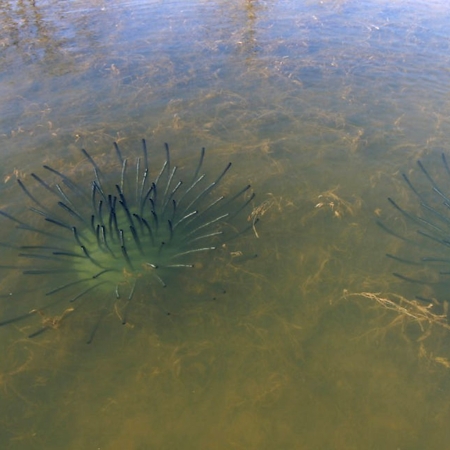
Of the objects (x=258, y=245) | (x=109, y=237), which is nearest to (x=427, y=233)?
(x=258, y=245)

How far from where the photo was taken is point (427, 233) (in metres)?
4.60

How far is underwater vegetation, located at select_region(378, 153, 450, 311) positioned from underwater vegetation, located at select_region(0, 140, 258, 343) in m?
1.73

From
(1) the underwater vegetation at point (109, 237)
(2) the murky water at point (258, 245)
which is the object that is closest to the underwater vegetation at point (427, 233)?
(2) the murky water at point (258, 245)

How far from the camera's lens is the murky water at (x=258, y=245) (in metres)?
3.28

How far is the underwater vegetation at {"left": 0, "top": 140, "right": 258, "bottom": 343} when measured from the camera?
404cm

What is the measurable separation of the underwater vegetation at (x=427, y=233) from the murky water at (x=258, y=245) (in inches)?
1.5

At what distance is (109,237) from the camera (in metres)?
4.58

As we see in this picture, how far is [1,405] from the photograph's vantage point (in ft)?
11.0

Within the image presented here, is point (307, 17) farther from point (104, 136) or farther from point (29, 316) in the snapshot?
point (29, 316)

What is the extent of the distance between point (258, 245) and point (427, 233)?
1935 mm

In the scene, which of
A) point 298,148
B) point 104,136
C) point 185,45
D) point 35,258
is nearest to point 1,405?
point 35,258

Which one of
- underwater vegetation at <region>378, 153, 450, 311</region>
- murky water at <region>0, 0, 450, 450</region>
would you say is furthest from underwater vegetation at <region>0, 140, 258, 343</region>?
underwater vegetation at <region>378, 153, 450, 311</region>

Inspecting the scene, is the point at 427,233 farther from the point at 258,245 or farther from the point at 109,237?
the point at 109,237

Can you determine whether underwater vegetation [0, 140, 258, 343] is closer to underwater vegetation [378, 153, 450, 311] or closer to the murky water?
the murky water
